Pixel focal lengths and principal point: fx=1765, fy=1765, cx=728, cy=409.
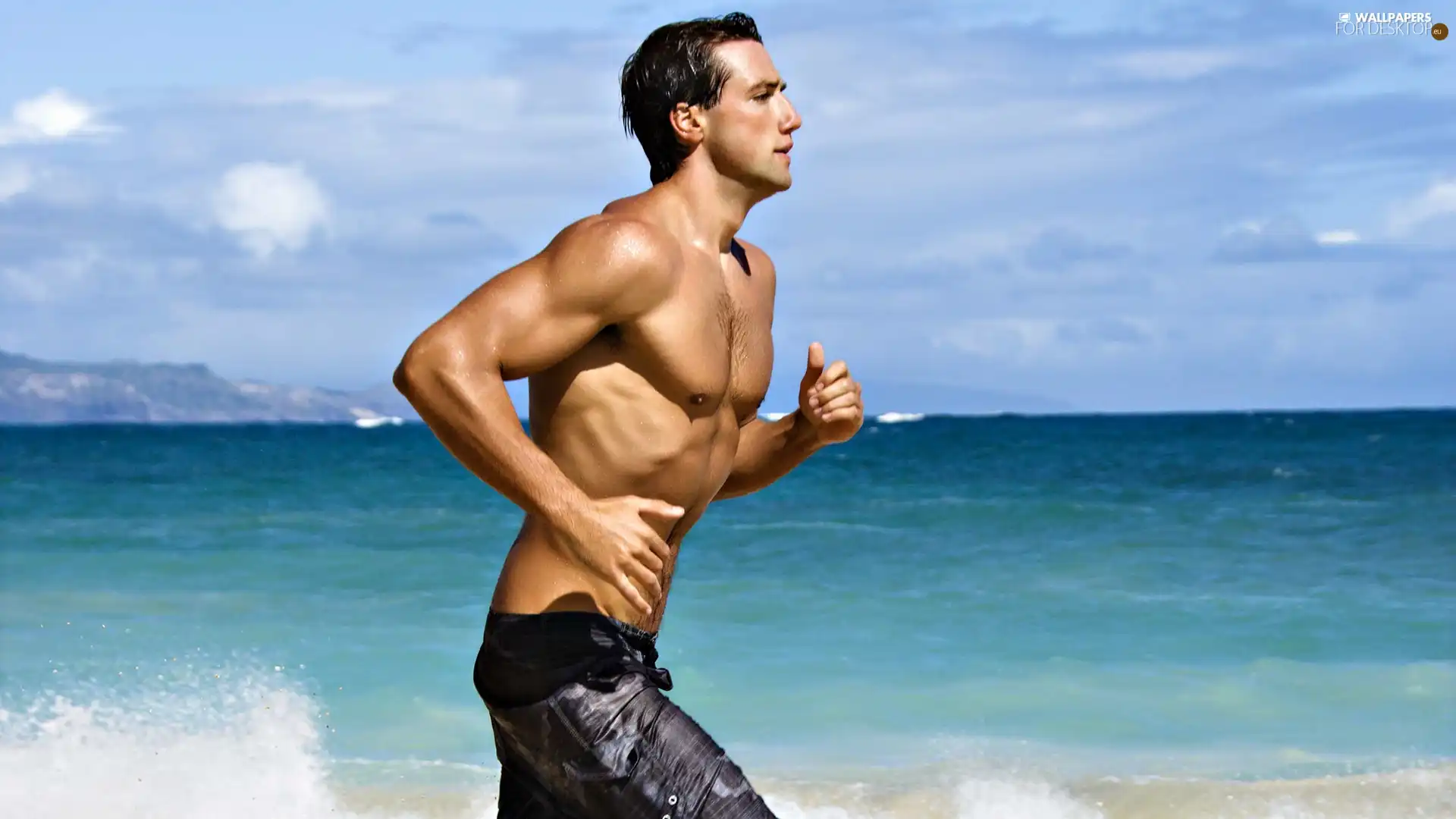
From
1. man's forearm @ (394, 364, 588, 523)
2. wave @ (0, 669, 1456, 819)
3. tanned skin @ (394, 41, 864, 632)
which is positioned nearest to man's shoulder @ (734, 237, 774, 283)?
tanned skin @ (394, 41, 864, 632)

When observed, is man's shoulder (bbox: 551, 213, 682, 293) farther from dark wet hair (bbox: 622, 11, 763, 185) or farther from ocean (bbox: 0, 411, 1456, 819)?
ocean (bbox: 0, 411, 1456, 819)

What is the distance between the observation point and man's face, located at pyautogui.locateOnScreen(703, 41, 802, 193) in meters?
3.37

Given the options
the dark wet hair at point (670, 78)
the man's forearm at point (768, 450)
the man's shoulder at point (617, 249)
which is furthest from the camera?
the man's forearm at point (768, 450)

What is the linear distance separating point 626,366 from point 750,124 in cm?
53

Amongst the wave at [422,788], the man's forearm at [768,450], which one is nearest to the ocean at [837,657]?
the wave at [422,788]

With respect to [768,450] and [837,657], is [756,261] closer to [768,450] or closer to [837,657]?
[768,450]

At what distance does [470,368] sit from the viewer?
3.00 m

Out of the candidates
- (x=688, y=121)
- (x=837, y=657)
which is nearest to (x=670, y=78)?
(x=688, y=121)

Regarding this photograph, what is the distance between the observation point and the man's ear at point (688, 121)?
133 inches

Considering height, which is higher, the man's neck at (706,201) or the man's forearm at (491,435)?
the man's neck at (706,201)

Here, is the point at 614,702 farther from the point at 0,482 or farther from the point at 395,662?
the point at 0,482

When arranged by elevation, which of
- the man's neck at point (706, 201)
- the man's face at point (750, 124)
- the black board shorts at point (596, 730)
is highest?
the man's face at point (750, 124)

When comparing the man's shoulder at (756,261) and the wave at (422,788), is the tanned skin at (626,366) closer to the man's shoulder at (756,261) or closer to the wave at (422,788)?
the man's shoulder at (756,261)

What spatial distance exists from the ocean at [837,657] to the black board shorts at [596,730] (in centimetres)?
561
